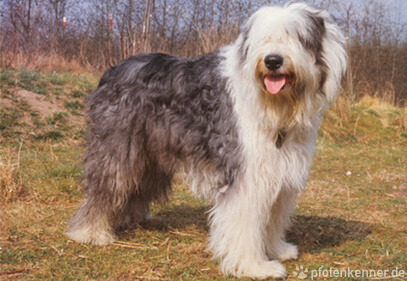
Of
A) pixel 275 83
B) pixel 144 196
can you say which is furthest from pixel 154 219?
pixel 275 83

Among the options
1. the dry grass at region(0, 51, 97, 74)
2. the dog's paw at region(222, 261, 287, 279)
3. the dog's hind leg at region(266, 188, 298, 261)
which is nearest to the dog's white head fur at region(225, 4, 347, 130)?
the dog's hind leg at region(266, 188, 298, 261)

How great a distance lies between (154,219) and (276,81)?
89.6 inches

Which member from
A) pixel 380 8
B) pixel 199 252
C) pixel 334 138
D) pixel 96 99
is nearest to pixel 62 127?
pixel 96 99

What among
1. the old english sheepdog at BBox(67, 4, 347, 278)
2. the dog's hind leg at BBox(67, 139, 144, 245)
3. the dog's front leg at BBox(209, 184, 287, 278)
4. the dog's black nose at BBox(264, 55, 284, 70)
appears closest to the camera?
the dog's black nose at BBox(264, 55, 284, 70)

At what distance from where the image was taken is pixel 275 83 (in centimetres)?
273

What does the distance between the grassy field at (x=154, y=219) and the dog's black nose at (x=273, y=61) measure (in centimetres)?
160

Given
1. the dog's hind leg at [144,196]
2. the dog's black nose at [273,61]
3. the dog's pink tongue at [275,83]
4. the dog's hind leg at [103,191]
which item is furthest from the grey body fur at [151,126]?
the dog's black nose at [273,61]

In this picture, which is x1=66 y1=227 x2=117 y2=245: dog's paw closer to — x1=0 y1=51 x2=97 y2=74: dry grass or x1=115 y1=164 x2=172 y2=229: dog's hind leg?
x1=115 y1=164 x2=172 y2=229: dog's hind leg

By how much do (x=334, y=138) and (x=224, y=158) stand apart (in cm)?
713

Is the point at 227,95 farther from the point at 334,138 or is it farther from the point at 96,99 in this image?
the point at 334,138

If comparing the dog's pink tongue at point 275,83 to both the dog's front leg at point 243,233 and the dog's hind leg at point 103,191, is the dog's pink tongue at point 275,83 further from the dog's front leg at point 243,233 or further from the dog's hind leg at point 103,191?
the dog's hind leg at point 103,191

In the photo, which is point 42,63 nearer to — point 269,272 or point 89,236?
point 89,236

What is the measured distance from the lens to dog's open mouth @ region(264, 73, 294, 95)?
271 cm

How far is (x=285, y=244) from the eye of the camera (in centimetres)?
356
